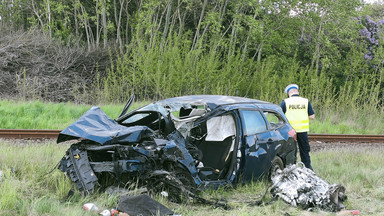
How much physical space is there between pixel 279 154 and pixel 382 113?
13.5m

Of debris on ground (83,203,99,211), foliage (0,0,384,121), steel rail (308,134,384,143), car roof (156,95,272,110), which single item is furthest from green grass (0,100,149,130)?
debris on ground (83,203,99,211)

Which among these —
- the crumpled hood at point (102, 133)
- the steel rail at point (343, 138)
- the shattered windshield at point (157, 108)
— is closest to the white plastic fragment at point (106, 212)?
the crumpled hood at point (102, 133)

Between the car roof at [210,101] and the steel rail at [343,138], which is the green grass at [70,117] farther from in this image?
the car roof at [210,101]

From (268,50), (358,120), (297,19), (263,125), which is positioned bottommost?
(358,120)

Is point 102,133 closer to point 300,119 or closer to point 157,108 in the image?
point 157,108

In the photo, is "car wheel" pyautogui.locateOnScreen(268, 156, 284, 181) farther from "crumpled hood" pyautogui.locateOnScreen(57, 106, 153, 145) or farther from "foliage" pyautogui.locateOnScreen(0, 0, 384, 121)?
"foliage" pyautogui.locateOnScreen(0, 0, 384, 121)

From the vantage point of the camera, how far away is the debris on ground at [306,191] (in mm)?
5953

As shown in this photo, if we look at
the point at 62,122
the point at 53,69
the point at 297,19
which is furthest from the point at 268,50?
the point at 62,122

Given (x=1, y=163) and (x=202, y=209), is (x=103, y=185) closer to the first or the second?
(x=202, y=209)

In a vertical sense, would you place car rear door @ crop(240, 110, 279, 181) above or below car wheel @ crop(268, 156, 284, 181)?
above

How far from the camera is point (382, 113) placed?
18.8m

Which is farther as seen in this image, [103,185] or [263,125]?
[263,125]

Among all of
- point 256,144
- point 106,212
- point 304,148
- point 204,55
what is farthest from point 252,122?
point 204,55

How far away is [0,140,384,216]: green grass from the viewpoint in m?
4.80
